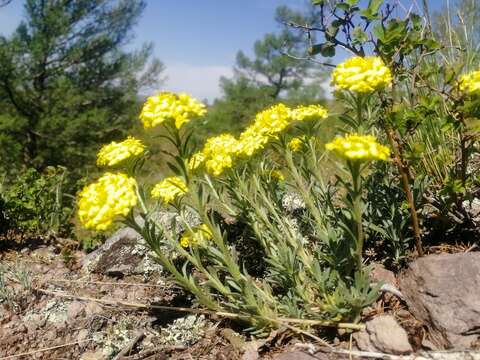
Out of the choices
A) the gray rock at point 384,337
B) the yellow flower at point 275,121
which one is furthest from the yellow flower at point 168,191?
the gray rock at point 384,337

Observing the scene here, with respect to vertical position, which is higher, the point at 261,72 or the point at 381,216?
the point at 261,72

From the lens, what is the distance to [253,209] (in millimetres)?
2279

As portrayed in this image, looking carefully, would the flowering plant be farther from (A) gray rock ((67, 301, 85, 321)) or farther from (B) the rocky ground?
(A) gray rock ((67, 301, 85, 321))

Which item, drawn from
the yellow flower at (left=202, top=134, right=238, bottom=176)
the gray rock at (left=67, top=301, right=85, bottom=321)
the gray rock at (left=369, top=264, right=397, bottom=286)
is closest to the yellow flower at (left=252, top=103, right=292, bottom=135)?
the yellow flower at (left=202, top=134, right=238, bottom=176)

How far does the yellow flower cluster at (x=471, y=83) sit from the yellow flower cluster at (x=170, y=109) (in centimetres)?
116

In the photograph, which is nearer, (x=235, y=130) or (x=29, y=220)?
(x=29, y=220)

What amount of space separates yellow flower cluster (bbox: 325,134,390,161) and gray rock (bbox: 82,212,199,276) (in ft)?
5.29

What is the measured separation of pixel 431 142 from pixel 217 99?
1744cm

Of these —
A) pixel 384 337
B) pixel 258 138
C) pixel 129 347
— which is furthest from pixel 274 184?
pixel 129 347

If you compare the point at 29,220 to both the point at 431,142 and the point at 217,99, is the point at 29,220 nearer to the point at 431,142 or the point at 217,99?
the point at 431,142

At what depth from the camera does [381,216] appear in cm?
223

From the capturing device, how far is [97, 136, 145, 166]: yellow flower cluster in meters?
Result: 1.76

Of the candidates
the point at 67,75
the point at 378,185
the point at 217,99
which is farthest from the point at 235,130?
the point at 378,185

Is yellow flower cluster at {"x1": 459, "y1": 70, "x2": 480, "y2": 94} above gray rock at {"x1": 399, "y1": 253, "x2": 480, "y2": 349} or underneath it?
above
